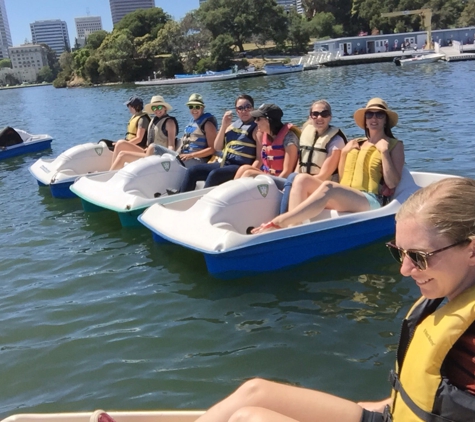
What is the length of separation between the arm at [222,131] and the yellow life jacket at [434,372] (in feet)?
17.6

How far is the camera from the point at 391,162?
5.29 m

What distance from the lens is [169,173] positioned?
7.43 meters

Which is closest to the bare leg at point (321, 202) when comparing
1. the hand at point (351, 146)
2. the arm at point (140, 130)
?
the hand at point (351, 146)

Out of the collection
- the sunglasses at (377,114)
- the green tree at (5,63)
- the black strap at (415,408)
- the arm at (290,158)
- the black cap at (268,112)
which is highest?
the green tree at (5,63)

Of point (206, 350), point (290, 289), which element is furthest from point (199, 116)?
point (206, 350)

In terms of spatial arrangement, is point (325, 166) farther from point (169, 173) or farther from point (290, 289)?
point (169, 173)

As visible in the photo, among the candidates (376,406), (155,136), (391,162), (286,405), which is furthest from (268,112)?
(286,405)

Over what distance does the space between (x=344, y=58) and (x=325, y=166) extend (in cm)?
5189

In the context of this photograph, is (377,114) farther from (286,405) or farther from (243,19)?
(243,19)

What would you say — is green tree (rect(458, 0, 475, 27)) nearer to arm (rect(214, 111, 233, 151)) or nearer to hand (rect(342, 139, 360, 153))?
arm (rect(214, 111, 233, 151))

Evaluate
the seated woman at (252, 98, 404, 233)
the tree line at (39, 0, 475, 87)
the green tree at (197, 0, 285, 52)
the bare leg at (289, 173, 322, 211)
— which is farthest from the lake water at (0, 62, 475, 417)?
the green tree at (197, 0, 285, 52)

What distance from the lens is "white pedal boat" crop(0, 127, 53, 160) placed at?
536 inches

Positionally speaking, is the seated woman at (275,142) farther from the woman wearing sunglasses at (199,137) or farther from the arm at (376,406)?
the arm at (376,406)

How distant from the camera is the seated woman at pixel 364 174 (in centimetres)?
524
